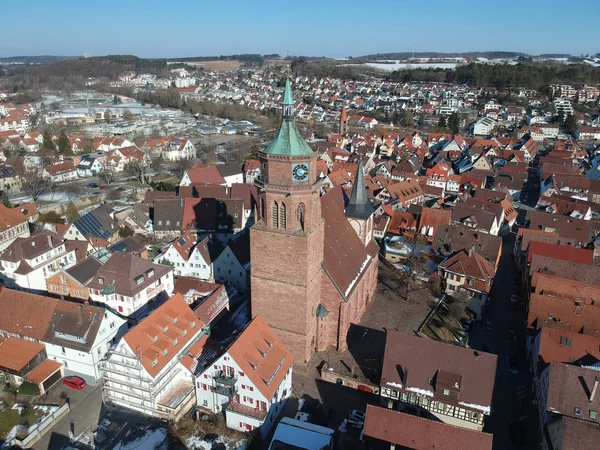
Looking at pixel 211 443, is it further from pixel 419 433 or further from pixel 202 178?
pixel 202 178

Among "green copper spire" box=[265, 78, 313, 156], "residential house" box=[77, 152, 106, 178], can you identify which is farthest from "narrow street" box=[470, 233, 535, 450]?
"residential house" box=[77, 152, 106, 178]

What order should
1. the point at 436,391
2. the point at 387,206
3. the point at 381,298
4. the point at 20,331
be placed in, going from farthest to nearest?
the point at 387,206, the point at 381,298, the point at 20,331, the point at 436,391

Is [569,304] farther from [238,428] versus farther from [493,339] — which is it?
[238,428]

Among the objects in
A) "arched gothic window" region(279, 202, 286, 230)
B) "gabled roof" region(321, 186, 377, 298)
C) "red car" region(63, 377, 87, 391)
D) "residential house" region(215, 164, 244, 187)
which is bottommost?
"red car" region(63, 377, 87, 391)

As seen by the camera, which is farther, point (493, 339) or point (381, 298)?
point (381, 298)

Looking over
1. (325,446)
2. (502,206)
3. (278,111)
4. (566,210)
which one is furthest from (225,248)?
(278,111)

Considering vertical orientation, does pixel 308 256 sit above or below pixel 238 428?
above

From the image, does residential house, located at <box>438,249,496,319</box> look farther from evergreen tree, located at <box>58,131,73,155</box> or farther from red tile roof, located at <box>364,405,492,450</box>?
evergreen tree, located at <box>58,131,73,155</box>
